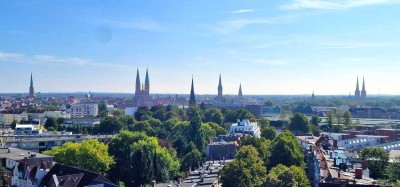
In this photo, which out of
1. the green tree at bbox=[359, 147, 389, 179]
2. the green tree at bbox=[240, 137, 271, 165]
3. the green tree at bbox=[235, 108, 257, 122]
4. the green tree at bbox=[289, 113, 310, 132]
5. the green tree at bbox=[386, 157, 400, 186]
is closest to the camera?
the green tree at bbox=[386, 157, 400, 186]

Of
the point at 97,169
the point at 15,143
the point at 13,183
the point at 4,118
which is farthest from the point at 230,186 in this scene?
the point at 4,118

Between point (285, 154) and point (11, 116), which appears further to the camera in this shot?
point (11, 116)

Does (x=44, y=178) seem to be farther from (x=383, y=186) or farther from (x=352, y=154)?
(x=352, y=154)

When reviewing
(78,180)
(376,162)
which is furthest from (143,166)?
(376,162)

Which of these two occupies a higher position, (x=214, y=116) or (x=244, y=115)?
(x=244, y=115)

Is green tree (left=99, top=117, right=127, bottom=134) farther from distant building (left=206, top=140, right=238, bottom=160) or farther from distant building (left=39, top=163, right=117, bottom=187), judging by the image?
distant building (left=39, top=163, right=117, bottom=187)

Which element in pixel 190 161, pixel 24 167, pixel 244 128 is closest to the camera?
pixel 24 167

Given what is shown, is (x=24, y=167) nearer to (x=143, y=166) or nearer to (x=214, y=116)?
(x=143, y=166)

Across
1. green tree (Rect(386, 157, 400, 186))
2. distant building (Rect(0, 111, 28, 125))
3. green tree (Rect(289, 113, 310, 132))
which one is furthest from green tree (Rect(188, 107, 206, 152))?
distant building (Rect(0, 111, 28, 125))
